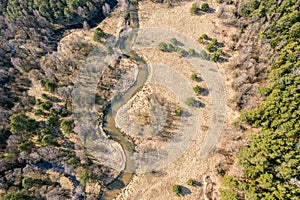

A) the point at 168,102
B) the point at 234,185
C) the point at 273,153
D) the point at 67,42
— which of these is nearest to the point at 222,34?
the point at 168,102

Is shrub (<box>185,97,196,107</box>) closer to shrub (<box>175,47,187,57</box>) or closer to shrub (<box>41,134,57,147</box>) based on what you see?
shrub (<box>175,47,187,57</box>)

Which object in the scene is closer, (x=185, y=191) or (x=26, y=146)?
(x=185, y=191)

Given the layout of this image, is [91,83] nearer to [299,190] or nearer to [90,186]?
[90,186]

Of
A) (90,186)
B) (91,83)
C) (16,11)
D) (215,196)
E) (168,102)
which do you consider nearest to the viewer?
(215,196)

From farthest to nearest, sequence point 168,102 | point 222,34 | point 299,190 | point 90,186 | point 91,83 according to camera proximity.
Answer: point 222,34
point 91,83
point 168,102
point 90,186
point 299,190

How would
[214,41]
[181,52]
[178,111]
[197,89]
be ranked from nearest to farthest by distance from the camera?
[178,111] → [197,89] → [214,41] → [181,52]

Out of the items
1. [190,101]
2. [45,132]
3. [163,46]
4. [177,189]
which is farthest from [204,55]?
[45,132]

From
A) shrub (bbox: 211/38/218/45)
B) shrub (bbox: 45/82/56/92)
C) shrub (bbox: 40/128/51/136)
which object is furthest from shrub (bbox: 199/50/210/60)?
shrub (bbox: 40/128/51/136)

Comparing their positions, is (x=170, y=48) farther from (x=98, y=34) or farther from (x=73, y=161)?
(x=73, y=161)
